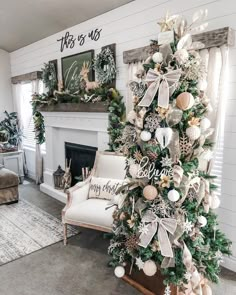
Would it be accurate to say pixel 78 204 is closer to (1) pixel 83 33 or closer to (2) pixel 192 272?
(2) pixel 192 272

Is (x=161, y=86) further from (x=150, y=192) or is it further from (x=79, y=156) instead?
(x=79, y=156)

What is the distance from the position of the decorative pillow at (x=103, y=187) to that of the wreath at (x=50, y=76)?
2100mm

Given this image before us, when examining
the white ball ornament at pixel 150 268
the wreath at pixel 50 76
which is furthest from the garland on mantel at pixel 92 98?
the white ball ornament at pixel 150 268

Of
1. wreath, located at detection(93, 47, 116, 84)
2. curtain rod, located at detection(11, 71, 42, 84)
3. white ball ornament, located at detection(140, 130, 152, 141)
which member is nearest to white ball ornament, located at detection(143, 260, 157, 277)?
white ball ornament, located at detection(140, 130, 152, 141)

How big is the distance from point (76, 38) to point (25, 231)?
2.85 meters

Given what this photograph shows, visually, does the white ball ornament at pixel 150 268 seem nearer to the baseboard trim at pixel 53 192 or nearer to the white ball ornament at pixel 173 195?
the white ball ornament at pixel 173 195

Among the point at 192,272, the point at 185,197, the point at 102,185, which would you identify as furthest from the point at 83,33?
the point at 192,272

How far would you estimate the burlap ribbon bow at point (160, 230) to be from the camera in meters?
1.96

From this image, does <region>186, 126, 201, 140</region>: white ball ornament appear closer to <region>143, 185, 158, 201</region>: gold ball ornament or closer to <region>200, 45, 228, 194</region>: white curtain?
<region>143, 185, 158, 201</region>: gold ball ornament

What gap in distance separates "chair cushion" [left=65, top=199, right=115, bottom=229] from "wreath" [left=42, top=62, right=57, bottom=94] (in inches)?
92.6

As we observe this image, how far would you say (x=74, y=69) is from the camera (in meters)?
4.12

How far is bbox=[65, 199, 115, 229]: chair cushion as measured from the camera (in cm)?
269

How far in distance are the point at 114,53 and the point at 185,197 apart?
7.35 feet

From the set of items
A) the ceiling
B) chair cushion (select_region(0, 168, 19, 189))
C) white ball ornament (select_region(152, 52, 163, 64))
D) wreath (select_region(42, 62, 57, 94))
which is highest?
the ceiling
